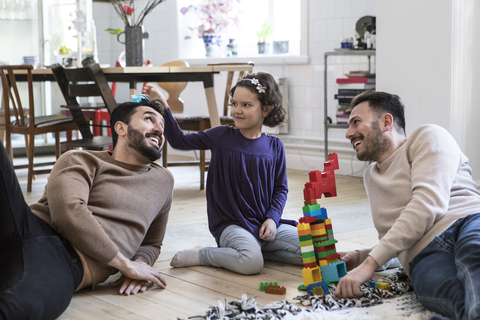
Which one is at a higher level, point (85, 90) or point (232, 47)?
point (232, 47)

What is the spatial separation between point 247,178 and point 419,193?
0.75 meters

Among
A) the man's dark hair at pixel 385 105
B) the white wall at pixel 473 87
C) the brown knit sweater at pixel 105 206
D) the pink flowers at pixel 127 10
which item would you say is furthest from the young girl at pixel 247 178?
the pink flowers at pixel 127 10

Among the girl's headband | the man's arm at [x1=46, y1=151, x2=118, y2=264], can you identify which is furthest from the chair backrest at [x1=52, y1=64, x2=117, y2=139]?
the man's arm at [x1=46, y1=151, x2=118, y2=264]

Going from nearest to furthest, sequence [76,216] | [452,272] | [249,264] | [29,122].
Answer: [452,272], [76,216], [249,264], [29,122]

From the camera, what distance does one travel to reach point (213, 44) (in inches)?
231

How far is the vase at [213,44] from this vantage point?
5.84 metres

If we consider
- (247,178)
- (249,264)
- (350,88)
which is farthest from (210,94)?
(249,264)

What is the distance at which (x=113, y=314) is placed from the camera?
1.76 m

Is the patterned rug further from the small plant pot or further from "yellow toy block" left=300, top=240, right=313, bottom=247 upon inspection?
the small plant pot

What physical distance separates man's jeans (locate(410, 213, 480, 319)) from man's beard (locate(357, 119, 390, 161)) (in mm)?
377

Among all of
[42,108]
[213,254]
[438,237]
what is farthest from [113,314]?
[42,108]

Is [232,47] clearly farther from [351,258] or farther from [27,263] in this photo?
[27,263]

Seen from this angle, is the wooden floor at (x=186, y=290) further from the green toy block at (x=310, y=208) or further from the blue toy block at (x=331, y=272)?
the green toy block at (x=310, y=208)

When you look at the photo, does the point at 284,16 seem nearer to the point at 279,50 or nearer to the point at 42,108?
the point at 279,50
